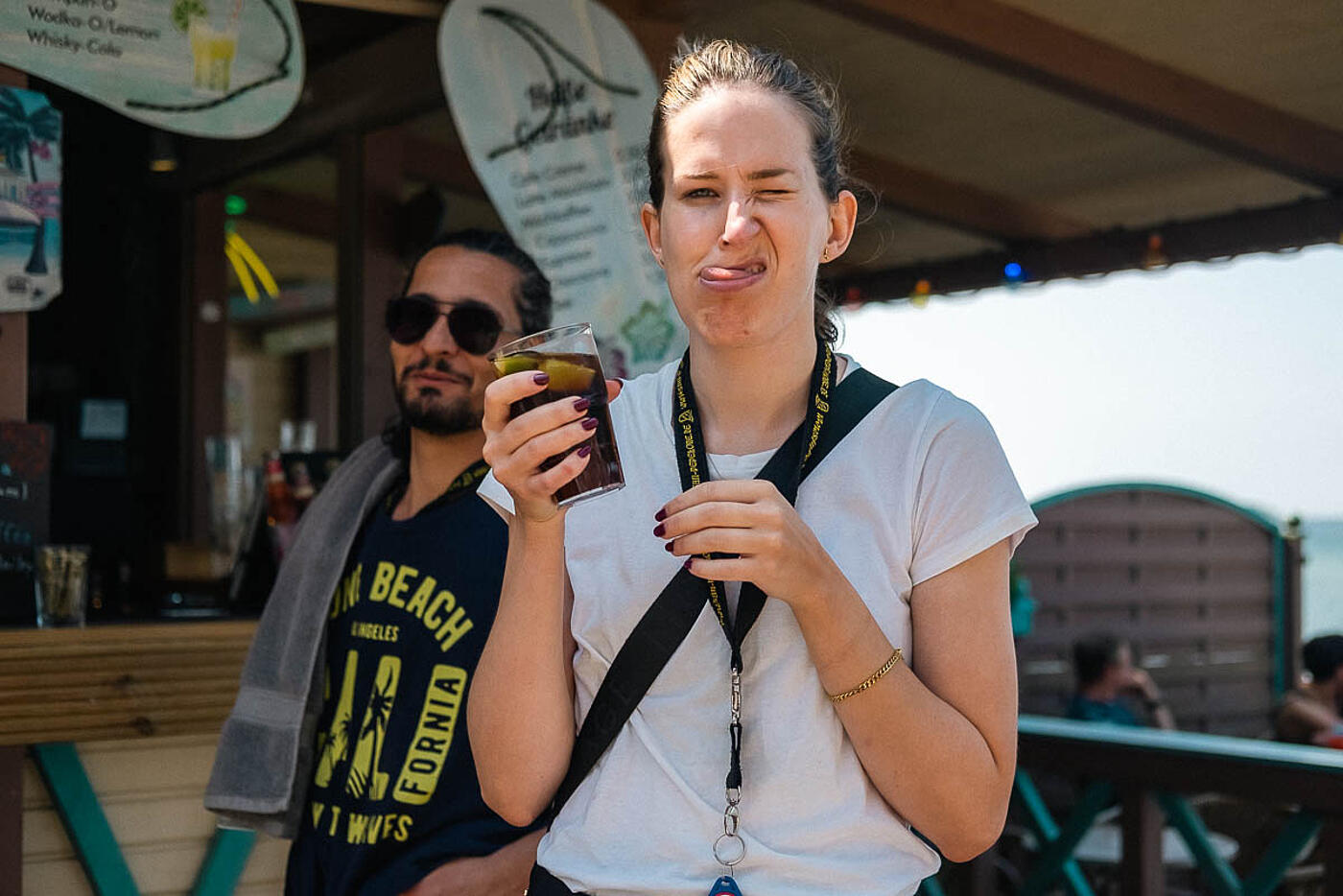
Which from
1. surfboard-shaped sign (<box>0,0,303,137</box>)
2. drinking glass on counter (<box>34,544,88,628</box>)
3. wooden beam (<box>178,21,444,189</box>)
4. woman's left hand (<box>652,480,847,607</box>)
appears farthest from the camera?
wooden beam (<box>178,21,444,189</box>)

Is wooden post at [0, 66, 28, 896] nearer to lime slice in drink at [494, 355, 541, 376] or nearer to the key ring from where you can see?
lime slice in drink at [494, 355, 541, 376]

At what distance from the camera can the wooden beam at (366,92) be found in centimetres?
415

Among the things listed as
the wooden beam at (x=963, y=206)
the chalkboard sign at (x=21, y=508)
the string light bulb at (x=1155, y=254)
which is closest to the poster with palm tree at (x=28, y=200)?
the chalkboard sign at (x=21, y=508)

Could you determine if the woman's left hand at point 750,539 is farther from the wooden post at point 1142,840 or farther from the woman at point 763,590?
the wooden post at point 1142,840

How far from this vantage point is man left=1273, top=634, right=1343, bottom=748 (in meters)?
5.20

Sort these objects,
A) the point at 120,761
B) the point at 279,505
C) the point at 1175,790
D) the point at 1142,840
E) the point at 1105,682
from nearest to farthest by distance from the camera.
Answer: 1. the point at 120,761
2. the point at 279,505
3. the point at 1175,790
4. the point at 1142,840
5. the point at 1105,682

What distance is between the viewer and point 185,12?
3225mm

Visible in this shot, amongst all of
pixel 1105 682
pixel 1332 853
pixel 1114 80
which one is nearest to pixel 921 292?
pixel 1105 682

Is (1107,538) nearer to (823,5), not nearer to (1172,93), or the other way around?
(1172,93)

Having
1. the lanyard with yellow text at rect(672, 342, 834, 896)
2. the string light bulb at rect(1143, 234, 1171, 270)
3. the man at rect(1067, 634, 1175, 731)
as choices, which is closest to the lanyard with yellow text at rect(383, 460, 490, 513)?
the lanyard with yellow text at rect(672, 342, 834, 896)

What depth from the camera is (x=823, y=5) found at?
4207 mm

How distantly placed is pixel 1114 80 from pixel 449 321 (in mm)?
3478

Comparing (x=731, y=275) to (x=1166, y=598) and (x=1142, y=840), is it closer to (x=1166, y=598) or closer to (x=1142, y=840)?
(x=1142, y=840)

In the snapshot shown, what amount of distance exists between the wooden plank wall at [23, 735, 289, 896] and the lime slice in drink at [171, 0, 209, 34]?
1.67m
